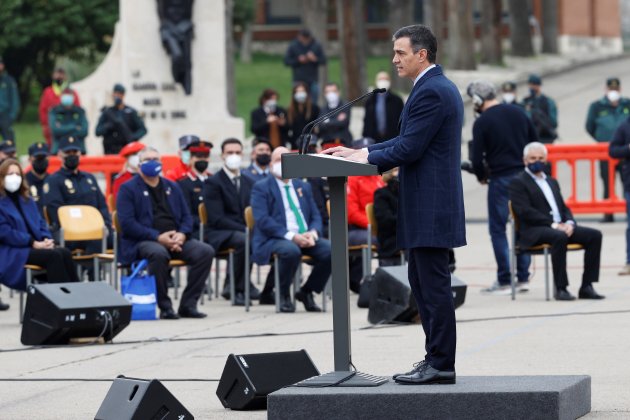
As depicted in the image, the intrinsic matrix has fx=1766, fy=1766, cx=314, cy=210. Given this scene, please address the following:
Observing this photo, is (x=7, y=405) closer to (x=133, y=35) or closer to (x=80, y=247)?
(x=80, y=247)

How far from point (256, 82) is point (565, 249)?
3968 centimetres

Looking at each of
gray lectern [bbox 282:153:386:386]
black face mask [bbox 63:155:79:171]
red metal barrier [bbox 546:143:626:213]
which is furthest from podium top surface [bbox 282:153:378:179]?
red metal barrier [bbox 546:143:626:213]

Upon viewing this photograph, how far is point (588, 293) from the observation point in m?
15.9

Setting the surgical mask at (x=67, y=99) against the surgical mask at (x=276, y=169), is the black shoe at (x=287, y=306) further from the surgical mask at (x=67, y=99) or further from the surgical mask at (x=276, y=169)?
the surgical mask at (x=67, y=99)

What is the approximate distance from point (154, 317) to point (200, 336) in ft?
5.54

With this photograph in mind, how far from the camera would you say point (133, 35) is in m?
29.0

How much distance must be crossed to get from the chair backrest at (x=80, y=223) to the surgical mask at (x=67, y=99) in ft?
31.8

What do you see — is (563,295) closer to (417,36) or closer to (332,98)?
(417,36)

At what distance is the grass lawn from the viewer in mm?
43188

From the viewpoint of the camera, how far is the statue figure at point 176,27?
28625mm

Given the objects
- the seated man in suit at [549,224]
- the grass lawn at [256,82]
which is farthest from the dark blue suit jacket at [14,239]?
the grass lawn at [256,82]

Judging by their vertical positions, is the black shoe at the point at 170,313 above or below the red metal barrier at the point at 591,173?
below

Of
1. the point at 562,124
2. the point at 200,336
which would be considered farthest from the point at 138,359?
the point at 562,124

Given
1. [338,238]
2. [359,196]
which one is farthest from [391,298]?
[338,238]
